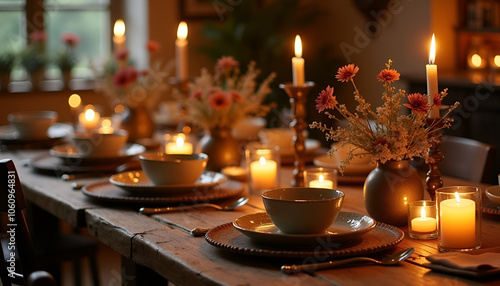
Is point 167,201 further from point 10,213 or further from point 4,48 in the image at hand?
point 4,48

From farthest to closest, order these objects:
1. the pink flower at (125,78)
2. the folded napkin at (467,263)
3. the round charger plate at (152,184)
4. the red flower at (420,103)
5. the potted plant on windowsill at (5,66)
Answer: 1. the potted plant on windowsill at (5,66)
2. the pink flower at (125,78)
3. the round charger plate at (152,184)
4. the red flower at (420,103)
5. the folded napkin at (467,263)

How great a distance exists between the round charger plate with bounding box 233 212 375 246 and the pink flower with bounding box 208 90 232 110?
78 cm

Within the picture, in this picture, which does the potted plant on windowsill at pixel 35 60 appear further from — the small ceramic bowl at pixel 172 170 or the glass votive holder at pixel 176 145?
the small ceramic bowl at pixel 172 170

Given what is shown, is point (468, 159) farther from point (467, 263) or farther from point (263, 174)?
point (467, 263)

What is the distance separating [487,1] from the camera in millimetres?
4551

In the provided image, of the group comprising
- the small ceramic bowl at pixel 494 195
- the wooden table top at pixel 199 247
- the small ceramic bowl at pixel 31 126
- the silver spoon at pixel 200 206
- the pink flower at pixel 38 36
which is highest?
the pink flower at pixel 38 36

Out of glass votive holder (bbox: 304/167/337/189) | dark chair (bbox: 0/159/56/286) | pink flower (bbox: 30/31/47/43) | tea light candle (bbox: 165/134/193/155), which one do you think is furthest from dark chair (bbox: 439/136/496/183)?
pink flower (bbox: 30/31/47/43)

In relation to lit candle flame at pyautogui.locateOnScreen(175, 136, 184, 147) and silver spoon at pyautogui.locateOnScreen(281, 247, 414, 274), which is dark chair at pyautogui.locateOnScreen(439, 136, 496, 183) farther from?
silver spoon at pyautogui.locateOnScreen(281, 247, 414, 274)

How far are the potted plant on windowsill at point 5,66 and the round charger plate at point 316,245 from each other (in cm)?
348

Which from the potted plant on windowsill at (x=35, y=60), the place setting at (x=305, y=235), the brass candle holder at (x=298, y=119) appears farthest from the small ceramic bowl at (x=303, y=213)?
the potted plant on windowsill at (x=35, y=60)

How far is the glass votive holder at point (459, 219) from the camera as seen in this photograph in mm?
1357

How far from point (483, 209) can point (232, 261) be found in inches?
24.6

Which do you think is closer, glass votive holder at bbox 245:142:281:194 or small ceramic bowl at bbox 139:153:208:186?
small ceramic bowl at bbox 139:153:208:186

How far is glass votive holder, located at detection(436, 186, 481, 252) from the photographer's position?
136cm
